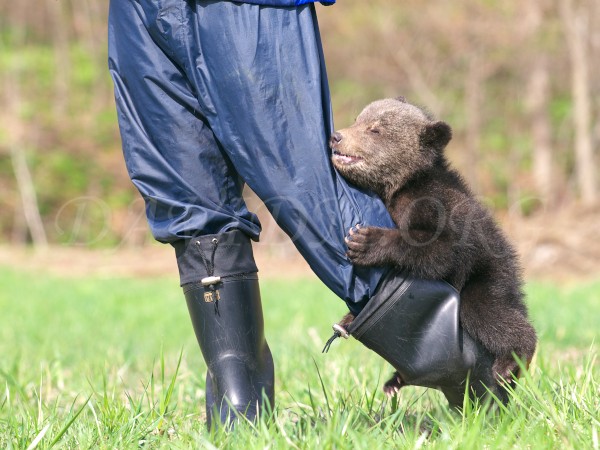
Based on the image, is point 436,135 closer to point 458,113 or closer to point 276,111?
point 276,111

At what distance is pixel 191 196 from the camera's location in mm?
2670

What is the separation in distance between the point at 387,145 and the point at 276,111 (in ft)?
2.16

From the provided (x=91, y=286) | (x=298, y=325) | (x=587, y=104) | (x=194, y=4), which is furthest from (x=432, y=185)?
(x=587, y=104)

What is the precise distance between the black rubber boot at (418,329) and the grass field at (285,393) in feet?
0.50

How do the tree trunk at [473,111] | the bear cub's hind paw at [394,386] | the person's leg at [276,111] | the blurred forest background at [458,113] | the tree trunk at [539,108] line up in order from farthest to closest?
the tree trunk at [473,111], the tree trunk at [539,108], the blurred forest background at [458,113], the bear cub's hind paw at [394,386], the person's leg at [276,111]

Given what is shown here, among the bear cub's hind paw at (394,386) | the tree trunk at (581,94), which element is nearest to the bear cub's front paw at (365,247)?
the bear cub's hind paw at (394,386)

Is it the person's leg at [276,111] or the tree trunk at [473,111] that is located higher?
the person's leg at [276,111]

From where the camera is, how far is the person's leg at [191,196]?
2691mm

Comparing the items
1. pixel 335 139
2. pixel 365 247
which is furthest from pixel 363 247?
pixel 335 139

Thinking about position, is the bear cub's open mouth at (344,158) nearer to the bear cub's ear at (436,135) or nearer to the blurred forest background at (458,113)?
the bear cub's ear at (436,135)

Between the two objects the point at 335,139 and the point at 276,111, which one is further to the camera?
the point at 335,139

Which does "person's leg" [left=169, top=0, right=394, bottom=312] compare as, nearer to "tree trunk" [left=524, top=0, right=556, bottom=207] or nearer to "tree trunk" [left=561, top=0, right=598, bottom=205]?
"tree trunk" [left=561, top=0, right=598, bottom=205]

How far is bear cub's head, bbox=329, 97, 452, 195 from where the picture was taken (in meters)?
2.87

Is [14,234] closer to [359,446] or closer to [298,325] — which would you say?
[298,325]
